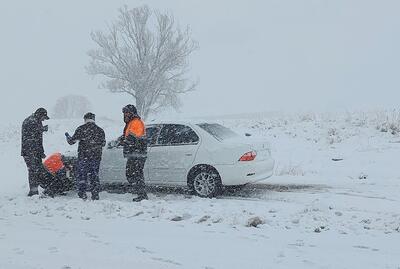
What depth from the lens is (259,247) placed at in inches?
213

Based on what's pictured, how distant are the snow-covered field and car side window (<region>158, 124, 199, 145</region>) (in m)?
1.10

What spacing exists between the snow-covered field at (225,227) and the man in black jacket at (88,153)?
1.52 ft

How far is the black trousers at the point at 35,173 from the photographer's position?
9.48m

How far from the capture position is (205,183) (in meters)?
9.10

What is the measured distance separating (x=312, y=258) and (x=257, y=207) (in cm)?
282

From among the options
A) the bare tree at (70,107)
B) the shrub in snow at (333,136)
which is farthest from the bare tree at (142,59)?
the bare tree at (70,107)

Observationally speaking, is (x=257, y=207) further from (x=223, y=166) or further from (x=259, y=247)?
(x=259, y=247)

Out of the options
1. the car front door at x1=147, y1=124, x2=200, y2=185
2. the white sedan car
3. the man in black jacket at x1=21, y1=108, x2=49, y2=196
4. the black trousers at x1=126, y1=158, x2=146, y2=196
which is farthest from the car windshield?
the man in black jacket at x1=21, y1=108, x2=49, y2=196

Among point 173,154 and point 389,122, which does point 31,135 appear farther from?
point 389,122

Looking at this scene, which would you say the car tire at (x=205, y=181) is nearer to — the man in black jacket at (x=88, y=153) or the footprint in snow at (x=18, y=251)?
the man in black jacket at (x=88, y=153)

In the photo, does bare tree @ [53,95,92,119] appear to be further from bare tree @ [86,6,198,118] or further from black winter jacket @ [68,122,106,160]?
black winter jacket @ [68,122,106,160]

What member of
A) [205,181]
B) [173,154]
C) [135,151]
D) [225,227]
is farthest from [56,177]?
[225,227]

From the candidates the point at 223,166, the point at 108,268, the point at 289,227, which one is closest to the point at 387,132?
the point at 223,166

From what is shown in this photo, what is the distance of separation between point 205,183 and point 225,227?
2.67 metres
